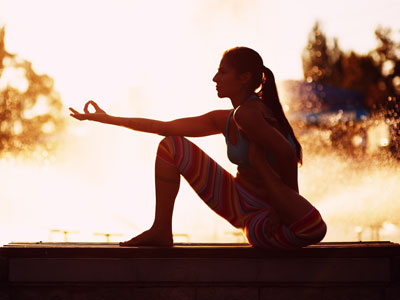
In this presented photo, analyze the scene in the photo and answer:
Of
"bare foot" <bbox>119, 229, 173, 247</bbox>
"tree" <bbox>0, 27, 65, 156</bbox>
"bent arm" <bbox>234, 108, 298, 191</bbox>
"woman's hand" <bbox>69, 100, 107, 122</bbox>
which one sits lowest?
"bare foot" <bbox>119, 229, 173, 247</bbox>

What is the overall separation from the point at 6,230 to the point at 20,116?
23.0m

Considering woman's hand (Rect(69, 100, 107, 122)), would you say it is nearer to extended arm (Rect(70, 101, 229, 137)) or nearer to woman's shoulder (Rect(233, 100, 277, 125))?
extended arm (Rect(70, 101, 229, 137))

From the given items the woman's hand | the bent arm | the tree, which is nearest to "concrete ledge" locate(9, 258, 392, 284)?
the bent arm

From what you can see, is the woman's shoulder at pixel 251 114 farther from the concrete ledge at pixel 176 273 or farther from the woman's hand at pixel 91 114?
the woman's hand at pixel 91 114

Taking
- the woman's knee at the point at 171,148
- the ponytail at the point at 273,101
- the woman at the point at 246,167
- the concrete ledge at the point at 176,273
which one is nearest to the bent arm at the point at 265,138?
the woman at the point at 246,167

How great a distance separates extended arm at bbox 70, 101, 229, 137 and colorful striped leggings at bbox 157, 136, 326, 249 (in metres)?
0.21

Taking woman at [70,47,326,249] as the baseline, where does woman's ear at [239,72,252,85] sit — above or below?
above

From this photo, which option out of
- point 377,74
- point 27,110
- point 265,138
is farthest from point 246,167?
point 377,74

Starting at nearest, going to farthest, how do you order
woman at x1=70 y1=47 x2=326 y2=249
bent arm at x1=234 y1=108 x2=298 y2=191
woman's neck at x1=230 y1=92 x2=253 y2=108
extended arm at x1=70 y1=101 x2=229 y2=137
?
bent arm at x1=234 y1=108 x2=298 y2=191 → woman at x1=70 y1=47 x2=326 y2=249 → woman's neck at x1=230 y1=92 x2=253 y2=108 → extended arm at x1=70 y1=101 x2=229 y2=137

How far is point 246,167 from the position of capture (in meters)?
4.73

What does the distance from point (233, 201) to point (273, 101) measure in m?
0.76

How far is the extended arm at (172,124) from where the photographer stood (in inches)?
193

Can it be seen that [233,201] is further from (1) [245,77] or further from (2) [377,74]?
(2) [377,74]

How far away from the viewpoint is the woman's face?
4.76 meters
